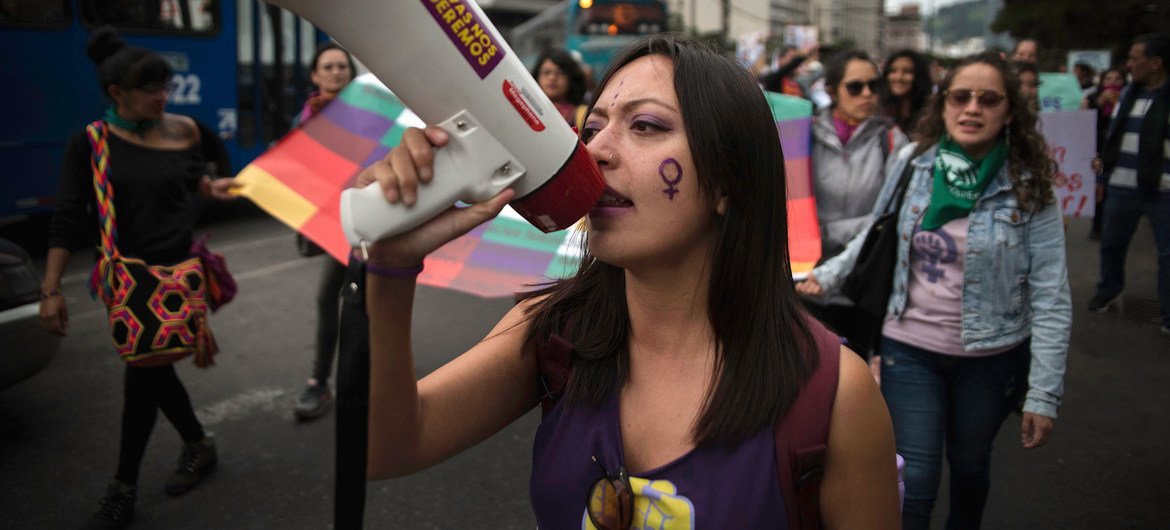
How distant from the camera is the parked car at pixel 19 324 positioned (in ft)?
12.8

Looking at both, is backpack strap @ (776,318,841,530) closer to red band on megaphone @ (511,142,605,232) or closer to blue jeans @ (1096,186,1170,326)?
red band on megaphone @ (511,142,605,232)

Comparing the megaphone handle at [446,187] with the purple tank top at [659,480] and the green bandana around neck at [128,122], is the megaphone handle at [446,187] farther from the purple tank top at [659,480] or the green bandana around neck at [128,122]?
the green bandana around neck at [128,122]

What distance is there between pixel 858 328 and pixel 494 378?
174cm

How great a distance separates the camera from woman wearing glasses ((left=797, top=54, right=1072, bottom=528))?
261 cm

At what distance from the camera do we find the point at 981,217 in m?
2.70

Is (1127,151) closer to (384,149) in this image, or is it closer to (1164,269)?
(1164,269)

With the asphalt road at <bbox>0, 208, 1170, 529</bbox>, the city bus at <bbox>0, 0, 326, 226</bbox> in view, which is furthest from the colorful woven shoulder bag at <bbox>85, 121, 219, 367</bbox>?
the city bus at <bbox>0, 0, 326, 226</bbox>

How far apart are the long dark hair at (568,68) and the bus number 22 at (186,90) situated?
580cm

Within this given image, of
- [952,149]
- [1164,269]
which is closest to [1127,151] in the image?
[1164,269]

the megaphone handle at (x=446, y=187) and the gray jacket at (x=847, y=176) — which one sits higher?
the megaphone handle at (x=446, y=187)

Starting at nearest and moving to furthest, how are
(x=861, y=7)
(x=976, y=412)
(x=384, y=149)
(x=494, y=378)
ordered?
(x=494, y=378)
(x=976, y=412)
(x=384, y=149)
(x=861, y=7)

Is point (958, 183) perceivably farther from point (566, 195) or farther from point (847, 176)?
point (566, 195)

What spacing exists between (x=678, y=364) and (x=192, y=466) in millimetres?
2844

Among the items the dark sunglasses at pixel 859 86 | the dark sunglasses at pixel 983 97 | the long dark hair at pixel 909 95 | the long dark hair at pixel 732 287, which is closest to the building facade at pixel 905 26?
the long dark hair at pixel 909 95
